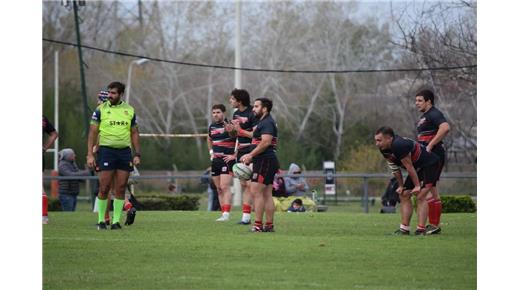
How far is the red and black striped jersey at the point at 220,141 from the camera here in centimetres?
1798

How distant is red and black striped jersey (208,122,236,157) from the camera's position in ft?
59.0

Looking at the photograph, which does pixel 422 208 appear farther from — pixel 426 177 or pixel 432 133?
pixel 432 133

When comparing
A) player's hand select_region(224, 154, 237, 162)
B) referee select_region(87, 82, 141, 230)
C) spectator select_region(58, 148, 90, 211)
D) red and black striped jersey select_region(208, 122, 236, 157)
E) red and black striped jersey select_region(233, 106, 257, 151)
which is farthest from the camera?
spectator select_region(58, 148, 90, 211)

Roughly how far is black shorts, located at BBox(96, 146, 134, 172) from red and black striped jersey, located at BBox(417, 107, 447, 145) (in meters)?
3.81

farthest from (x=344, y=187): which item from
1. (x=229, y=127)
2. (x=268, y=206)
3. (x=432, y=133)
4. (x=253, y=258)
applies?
(x=253, y=258)

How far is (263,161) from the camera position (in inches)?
601

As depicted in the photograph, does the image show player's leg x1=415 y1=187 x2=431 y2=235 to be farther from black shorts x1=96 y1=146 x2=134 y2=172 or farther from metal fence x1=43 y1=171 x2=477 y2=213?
metal fence x1=43 y1=171 x2=477 y2=213

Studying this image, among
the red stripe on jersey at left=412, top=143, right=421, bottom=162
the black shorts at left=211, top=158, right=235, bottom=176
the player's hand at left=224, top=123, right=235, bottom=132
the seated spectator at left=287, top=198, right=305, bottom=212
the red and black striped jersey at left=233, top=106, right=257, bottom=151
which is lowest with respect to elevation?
the seated spectator at left=287, top=198, right=305, bottom=212

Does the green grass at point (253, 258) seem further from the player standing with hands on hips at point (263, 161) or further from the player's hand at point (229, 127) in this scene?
the player's hand at point (229, 127)

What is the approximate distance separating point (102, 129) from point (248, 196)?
3059 mm

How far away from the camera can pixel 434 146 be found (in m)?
15.1

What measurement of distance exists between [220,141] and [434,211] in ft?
13.1

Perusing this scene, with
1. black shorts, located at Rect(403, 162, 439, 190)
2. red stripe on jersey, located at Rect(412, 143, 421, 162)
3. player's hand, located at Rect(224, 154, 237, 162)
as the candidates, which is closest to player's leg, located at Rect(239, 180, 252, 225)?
Answer: player's hand, located at Rect(224, 154, 237, 162)

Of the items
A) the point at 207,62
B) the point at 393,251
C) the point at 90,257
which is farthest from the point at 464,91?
the point at 207,62
